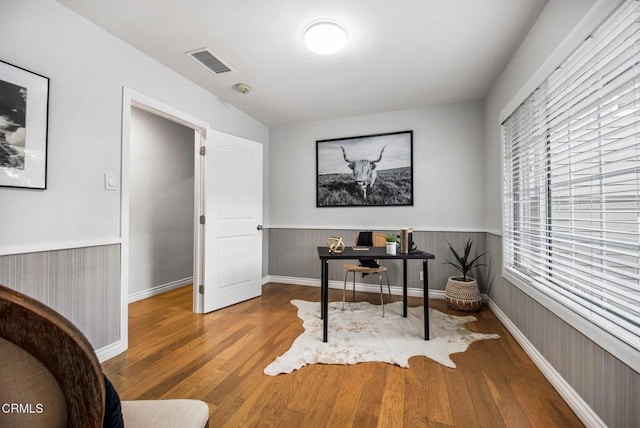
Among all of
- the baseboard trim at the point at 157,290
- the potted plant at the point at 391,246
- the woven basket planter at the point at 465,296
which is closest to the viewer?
the potted plant at the point at 391,246

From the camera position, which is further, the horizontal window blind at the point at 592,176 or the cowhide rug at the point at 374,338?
the cowhide rug at the point at 374,338

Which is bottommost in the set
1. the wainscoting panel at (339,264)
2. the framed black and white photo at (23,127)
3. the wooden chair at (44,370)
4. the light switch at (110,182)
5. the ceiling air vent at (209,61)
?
the wainscoting panel at (339,264)

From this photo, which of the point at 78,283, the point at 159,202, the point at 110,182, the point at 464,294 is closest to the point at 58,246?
the point at 78,283

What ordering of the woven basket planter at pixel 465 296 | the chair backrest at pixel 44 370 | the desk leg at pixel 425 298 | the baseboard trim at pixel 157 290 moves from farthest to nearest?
the baseboard trim at pixel 157 290, the woven basket planter at pixel 465 296, the desk leg at pixel 425 298, the chair backrest at pixel 44 370

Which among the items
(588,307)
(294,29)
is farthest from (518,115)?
(294,29)

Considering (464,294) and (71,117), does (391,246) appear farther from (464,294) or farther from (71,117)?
(71,117)

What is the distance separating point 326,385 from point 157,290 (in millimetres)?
2923

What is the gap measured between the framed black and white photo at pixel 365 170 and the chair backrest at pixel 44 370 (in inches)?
142

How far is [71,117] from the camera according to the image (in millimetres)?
Result: 1896

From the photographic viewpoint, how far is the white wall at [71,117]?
5.41ft

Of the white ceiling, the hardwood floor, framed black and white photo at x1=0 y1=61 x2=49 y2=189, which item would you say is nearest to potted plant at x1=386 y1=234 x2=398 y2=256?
the hardwood floor

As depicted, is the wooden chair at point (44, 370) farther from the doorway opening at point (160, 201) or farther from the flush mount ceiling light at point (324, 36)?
the doorway opening at point (160, 201)

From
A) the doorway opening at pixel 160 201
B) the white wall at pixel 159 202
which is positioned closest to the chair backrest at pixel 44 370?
the doorway opening at pixel 160 201

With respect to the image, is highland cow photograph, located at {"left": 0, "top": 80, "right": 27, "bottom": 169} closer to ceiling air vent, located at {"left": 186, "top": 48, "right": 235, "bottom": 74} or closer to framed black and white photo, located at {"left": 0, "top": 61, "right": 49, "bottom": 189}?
framed black and white photo, located at {"left": 0, "top": 61, "right": 49, "bottom": 189}
